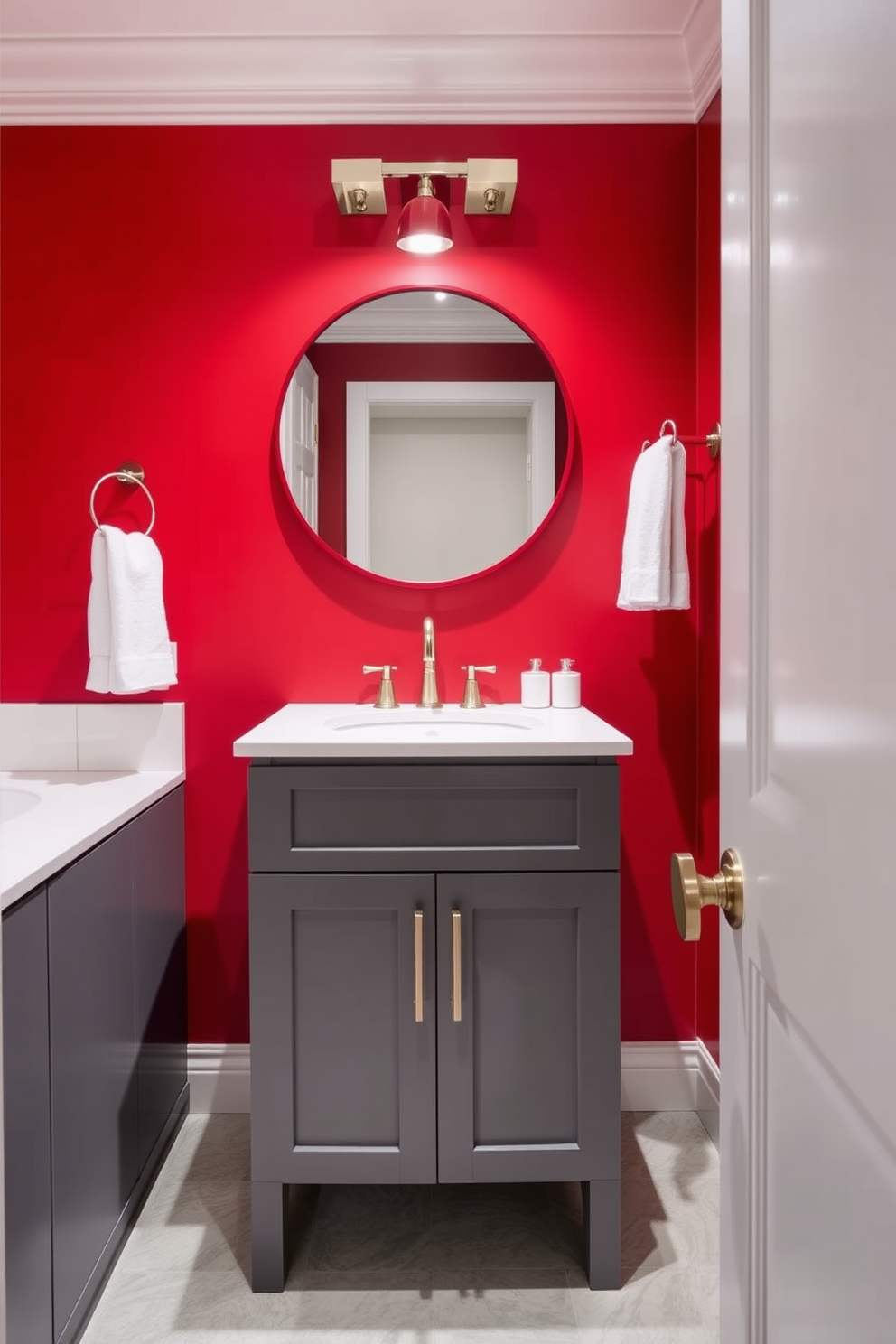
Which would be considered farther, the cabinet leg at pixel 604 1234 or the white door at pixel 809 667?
the cabinet leg at pixel 604 1234

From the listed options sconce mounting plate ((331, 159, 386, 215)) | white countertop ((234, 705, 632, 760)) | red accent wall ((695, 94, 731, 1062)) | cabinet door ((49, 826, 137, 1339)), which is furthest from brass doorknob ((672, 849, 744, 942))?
sconce mounting plate ((331, 159, 386, 215))

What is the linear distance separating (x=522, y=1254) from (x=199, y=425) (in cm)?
183

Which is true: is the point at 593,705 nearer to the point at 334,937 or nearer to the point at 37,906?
the point at 334,937

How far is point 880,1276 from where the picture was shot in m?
0.48

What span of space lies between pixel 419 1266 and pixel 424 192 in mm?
2128

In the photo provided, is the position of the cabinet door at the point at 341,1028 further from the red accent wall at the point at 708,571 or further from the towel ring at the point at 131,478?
the towel ring at the point at 131,478

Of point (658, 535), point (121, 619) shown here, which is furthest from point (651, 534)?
point (121, 619)

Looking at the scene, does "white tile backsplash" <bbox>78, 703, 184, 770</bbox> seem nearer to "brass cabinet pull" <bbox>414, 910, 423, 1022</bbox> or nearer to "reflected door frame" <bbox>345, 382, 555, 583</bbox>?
"reflected door frame" <bbox>345, 382, 555, 583</bbox>

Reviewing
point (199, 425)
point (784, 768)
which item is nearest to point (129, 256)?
point (199, 425)

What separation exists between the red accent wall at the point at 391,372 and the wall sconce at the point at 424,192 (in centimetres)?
23

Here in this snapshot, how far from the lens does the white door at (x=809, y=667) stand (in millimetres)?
483

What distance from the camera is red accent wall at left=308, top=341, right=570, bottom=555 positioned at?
2039mm

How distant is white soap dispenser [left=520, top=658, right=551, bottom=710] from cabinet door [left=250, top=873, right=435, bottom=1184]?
60 cm

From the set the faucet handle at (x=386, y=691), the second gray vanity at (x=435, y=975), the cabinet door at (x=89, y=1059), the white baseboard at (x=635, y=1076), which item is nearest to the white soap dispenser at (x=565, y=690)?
the faucet handle at (x=386, y=691)
